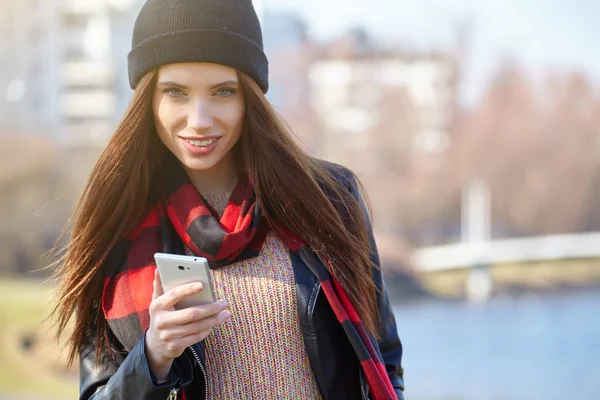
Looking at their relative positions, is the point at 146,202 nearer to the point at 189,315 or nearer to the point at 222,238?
the point at 222,238

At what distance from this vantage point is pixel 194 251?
1378mm

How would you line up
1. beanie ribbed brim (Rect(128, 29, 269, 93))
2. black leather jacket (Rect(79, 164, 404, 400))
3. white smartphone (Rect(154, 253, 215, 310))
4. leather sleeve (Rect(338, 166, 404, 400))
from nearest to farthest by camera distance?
white smartphone (Rect(154, 253, 215, 310)) < black leather jacket (Rect(79, 164, 404, 400)) < beanie ribbed brim (Rect(128, 29, 269, 93)) < leather sleeve (Rect(338, 166, 404, 400))

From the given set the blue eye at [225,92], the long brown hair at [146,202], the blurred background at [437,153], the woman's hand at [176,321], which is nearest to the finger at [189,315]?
the woman's hand at [176,321]

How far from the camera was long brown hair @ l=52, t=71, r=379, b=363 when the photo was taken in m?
1.37

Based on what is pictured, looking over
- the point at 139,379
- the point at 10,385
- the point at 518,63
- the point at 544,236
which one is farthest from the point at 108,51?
the point at 139,379

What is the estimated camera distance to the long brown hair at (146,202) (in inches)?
53.8

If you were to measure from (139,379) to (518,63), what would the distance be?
4.02 meters

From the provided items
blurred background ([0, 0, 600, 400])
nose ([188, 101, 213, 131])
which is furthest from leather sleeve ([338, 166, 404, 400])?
blurred background ([0, 0, 600, 400])

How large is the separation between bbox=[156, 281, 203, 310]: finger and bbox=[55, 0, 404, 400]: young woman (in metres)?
0.16

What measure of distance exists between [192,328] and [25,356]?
4.21 m

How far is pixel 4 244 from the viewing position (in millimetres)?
4996

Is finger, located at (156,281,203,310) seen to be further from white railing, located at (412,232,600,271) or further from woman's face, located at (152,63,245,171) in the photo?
white railing, located at (412,232,600,271)

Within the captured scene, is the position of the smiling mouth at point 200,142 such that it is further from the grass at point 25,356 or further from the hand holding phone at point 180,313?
the grass at point 25,356

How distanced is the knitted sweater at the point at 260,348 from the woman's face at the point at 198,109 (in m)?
0.25
